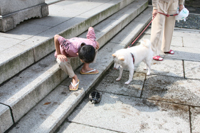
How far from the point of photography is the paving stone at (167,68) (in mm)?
4199

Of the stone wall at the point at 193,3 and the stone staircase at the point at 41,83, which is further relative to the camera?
the stone wall at the point at 193,3

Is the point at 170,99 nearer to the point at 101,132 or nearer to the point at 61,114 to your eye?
the point at 101,132

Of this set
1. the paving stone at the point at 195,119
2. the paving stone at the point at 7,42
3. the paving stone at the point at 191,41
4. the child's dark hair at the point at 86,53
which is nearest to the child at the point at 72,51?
the child's dark hair at the point at 86,53

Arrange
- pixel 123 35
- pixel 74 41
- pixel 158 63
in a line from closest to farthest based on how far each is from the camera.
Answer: pixel 74 41 < pixel 158 63 < pixel 123 35

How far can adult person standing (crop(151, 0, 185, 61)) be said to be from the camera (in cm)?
435

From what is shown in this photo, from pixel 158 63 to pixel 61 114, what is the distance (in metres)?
2.69

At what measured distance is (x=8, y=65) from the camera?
295 cm

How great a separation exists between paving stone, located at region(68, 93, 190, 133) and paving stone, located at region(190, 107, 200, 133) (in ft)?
0.23

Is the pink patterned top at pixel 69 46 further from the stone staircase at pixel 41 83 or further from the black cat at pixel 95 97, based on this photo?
the black cat at pixel 95 97

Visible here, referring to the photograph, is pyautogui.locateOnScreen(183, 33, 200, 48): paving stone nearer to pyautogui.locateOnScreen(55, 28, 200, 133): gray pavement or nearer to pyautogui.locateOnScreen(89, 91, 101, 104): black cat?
pyautogui.locateOnScreen(55, 28, 200, 133): gray pavement

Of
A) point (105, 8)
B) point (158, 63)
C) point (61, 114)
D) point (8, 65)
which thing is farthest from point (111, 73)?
point (105, 8)

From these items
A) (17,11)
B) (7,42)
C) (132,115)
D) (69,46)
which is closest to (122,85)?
(132,115)

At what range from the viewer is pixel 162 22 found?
14.6ft

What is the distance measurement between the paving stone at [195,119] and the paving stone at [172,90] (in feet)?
0.50
